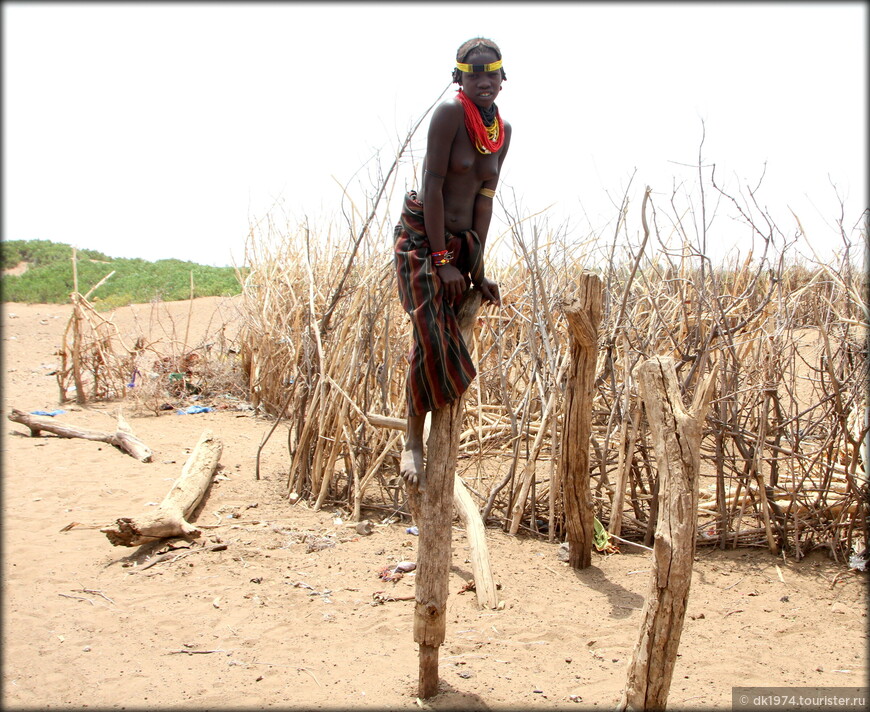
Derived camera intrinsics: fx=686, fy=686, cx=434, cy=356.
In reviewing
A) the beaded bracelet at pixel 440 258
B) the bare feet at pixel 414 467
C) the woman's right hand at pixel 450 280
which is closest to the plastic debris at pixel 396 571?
the bare feet at pixel 414 467

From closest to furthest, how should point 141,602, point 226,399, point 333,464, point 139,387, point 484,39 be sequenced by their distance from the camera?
Result: point 484,39
point 141,602
point 333,464
point 139,387
point 226,399

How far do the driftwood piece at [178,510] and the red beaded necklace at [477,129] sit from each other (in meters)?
3.06

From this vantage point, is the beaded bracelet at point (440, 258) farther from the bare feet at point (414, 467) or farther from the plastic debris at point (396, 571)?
the plastic debris at point (396, 571)

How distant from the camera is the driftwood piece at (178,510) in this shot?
3.98 meters

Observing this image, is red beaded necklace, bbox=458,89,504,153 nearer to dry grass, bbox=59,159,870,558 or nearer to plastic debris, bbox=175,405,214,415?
dry grass, bbox=59,159,870,558

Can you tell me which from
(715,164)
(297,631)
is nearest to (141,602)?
(297,631)

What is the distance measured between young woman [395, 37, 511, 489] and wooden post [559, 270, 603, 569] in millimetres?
1198

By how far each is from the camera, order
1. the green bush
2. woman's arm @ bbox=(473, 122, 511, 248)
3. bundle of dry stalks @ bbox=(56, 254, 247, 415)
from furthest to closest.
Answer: the green bush
bundle of dry stalks @ bbox=(56, 254, 247, 415)
woman's arm @ bbox=(473, 122, 511, 248)

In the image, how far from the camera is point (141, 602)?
3607 millimetres

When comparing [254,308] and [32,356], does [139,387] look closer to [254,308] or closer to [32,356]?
[254,308]

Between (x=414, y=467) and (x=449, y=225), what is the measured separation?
0.86 meters

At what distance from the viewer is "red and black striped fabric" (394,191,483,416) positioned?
2.31m

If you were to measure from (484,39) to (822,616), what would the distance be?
324 cm

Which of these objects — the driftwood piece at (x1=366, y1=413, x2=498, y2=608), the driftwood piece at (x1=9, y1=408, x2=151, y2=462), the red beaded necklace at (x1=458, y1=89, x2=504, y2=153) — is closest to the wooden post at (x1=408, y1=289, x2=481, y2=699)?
the red beaded necklace at (x1=458, y1=89, x2=504, y2=153)
